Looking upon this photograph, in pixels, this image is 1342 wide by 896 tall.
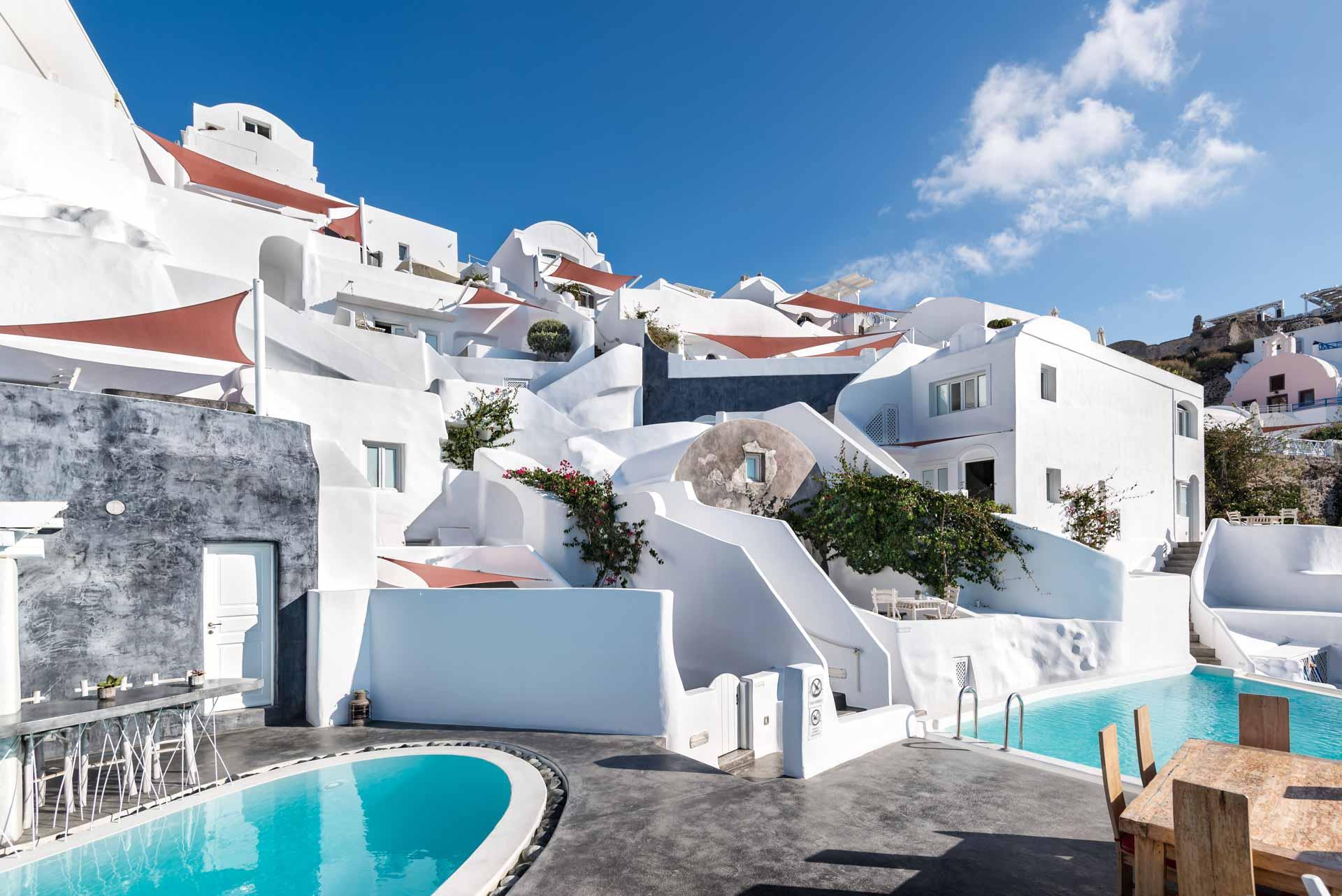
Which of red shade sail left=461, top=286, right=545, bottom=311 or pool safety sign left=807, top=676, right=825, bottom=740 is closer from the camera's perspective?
pool safety sign left=807, top=676, right=825, bottom=740

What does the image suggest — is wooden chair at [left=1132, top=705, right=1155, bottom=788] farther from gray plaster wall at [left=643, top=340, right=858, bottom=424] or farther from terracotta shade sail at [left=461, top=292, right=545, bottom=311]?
terracotta shade sail at [left=461, top=292, right=545, bottom=311]

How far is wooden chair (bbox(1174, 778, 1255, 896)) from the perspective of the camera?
3.18 m

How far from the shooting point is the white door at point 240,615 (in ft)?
30.7

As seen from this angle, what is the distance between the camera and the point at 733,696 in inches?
416

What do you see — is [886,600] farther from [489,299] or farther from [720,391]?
[489,299]

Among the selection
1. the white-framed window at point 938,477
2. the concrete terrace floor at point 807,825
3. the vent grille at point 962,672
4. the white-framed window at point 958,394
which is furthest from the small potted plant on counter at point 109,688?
the white-framed window at point 958,394

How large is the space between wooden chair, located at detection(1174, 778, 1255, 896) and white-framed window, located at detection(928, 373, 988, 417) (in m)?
19.1

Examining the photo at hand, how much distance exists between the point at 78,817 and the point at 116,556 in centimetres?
299

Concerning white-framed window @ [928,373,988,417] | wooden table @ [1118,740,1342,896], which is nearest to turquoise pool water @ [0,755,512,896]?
wooden table @ [1118,740,1342,896]

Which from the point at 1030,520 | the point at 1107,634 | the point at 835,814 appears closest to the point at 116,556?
the point at 835,814

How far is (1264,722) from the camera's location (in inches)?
207

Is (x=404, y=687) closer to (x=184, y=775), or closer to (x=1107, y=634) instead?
(x=184, y=775)

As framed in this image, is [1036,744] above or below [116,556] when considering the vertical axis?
below

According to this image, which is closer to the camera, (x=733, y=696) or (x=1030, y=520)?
(x=733, y=696)
